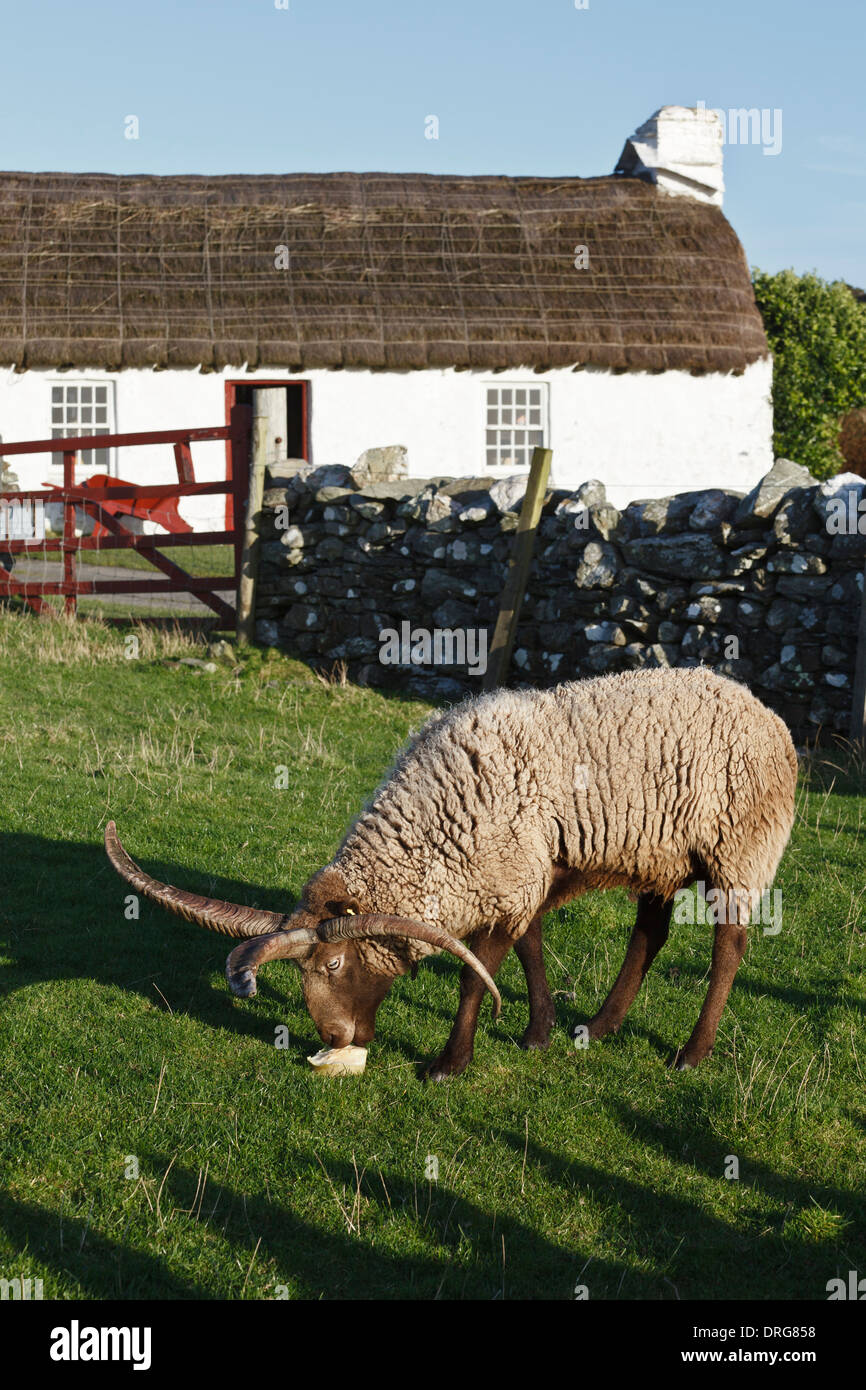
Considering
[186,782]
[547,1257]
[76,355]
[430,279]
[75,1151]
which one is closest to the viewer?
[547,1257]

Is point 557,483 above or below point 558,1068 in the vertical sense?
above

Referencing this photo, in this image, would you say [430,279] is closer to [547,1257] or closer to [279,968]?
[279,968]

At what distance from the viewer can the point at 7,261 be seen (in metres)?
21.0

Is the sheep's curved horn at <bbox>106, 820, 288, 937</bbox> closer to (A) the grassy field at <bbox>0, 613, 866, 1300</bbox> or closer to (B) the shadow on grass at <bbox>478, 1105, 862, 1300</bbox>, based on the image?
(A) the grassy field at <bbox>0, 613, 866, 1300</bbox>

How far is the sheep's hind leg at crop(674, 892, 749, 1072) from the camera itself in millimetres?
4957

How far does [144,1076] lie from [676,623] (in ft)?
21.9

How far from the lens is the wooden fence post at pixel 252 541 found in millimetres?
12375

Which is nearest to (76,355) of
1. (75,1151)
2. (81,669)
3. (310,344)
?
(310,344)

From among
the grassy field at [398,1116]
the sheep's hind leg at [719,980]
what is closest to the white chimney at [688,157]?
the grassy field at [398,1116]

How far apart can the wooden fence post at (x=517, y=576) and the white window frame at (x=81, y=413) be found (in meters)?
12.2

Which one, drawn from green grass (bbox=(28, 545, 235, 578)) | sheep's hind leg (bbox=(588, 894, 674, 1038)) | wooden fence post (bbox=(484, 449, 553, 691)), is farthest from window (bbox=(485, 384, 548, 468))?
sheep's hind leg (bbox=(588, 894, 674, 1038))

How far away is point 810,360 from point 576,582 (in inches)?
699

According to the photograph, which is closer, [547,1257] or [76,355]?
[547,1257]

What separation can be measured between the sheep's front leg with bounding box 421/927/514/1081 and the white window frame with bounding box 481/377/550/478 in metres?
18.1
